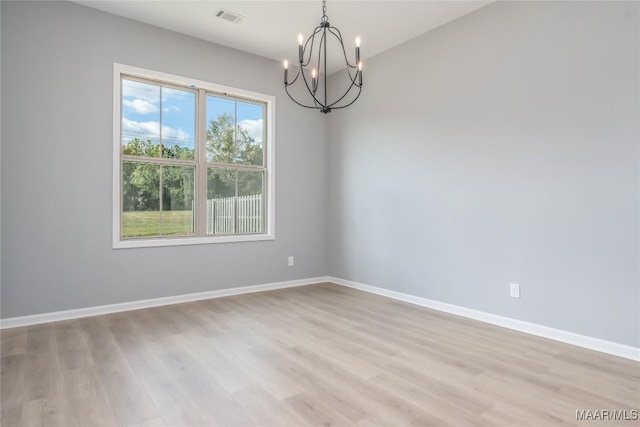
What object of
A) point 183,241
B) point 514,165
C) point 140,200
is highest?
point 514,165

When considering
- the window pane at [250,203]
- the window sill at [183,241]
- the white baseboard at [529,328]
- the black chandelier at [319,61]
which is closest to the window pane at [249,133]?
the window pane at [250,203]

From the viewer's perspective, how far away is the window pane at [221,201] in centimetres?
449

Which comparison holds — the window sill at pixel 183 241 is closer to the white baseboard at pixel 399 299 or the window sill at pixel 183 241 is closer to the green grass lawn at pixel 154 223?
the green grass lawn at pixel 154 223

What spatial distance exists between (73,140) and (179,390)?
275 centimetres

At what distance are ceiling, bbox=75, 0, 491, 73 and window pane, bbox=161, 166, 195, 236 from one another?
5.24 ft

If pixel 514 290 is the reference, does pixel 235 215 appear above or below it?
above

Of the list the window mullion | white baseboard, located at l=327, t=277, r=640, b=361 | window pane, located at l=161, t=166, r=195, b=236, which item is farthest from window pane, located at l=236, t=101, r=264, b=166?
white baseboard, located at l=327, t=277, r=640, b=361

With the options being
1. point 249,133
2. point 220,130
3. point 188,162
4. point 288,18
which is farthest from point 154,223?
point 288,18

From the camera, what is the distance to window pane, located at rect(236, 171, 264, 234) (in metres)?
4.77

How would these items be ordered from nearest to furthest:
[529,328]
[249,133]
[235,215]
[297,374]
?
[297,374], [529,328], [235,215], [249,133]

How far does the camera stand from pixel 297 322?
3.49 m

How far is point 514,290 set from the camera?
3.32m

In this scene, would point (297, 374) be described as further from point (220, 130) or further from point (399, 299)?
point (220, 130)

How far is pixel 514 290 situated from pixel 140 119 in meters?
4.24
